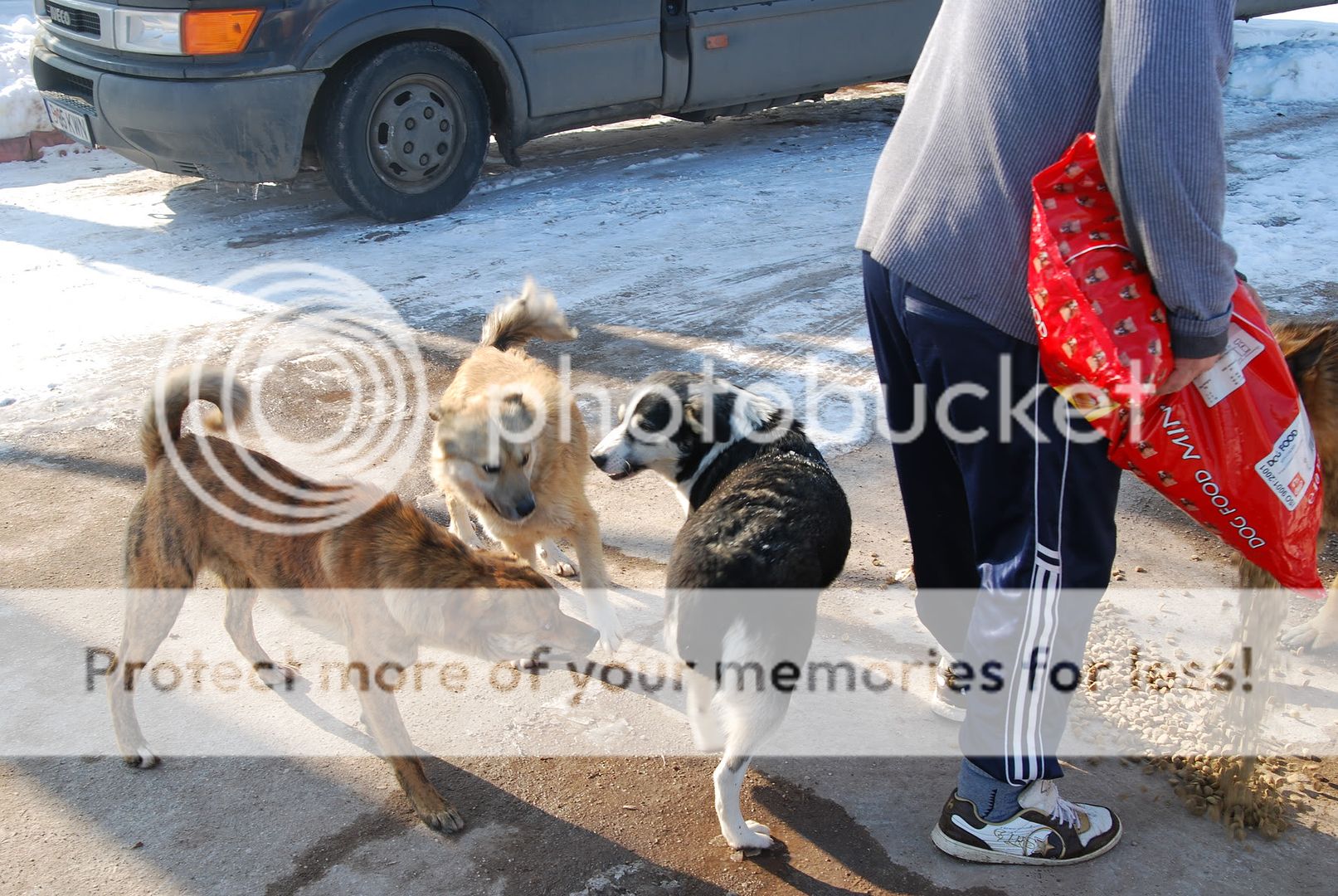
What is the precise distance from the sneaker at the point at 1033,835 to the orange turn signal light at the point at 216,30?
588 cm

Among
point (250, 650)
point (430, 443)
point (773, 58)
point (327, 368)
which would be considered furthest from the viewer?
point (773, 58)

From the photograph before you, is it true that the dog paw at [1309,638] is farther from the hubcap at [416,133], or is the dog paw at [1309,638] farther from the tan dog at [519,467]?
the hubcap at [416,133]

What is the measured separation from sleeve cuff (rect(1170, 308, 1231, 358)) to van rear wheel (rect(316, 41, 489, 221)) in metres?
5.70

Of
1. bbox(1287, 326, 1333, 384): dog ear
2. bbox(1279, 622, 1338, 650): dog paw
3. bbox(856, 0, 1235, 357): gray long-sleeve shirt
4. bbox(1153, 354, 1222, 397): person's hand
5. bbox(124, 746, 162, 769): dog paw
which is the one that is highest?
bbox(856, 0, 1235, 357): gray long-sleeve shirt

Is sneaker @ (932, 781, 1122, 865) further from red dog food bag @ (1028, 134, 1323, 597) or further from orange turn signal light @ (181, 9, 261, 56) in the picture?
orange turn signal light @ (181, 9, 261, 56)

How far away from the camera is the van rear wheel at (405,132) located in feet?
22.0

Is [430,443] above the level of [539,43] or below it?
below

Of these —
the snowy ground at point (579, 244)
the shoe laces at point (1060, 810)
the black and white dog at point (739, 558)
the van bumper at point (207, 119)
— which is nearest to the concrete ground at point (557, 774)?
the shoe laces at point (1060, 810)

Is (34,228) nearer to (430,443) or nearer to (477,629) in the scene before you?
(430,443)

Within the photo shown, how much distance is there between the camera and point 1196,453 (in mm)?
2291

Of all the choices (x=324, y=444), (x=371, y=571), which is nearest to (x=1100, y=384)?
(x=371, y=571)

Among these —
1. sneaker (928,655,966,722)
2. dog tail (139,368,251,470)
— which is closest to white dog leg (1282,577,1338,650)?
sneaker (928,655,966,722)

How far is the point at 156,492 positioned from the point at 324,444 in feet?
5.47

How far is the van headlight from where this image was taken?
6312mm
